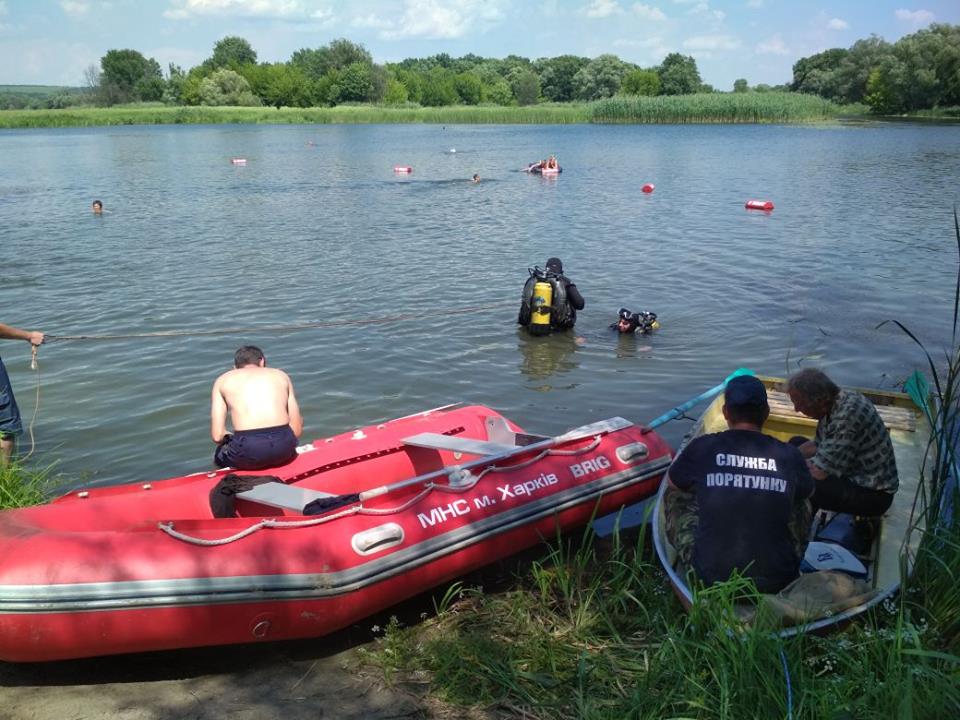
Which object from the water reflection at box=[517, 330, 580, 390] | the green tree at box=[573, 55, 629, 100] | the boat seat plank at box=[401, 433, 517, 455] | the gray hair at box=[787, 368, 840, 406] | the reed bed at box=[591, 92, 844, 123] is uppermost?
the green tree at box=[573, 55, 629, 100]

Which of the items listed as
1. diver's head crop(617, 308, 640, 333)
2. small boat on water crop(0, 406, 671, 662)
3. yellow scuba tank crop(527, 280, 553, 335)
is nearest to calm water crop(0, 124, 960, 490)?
yellow scuba tank crop(527, 280, 553, 335)

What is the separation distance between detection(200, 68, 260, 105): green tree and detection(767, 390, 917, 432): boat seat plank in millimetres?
86337

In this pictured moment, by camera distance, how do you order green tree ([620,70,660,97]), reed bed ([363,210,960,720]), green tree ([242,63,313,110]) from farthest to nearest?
green tree ([620,70,660,97]), green tree ([242,63,313,110]), reed bed ([363,210,960,720])

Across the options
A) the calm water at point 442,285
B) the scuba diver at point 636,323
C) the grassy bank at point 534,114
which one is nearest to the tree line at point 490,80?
the grassy bank at point 534,114

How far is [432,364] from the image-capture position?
953cm

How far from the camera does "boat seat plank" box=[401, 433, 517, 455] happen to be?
16.8 ft

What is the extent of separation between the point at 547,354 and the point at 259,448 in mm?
5153

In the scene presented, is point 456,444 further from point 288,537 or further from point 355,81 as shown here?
point 355,81

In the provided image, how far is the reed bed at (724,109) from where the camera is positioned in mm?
53344

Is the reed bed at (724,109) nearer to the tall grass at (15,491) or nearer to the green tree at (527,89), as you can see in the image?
the tall grass at (15,491)

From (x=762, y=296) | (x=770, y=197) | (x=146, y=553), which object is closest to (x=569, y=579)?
(x=146, y=553)

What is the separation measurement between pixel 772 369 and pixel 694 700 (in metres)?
6.84

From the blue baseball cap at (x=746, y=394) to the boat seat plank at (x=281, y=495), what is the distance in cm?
218

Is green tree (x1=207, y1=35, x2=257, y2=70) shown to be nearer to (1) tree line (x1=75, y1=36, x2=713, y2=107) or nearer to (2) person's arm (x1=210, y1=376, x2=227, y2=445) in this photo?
(1) tree line (x1=75, y1=36, x2=713, y2=107)
